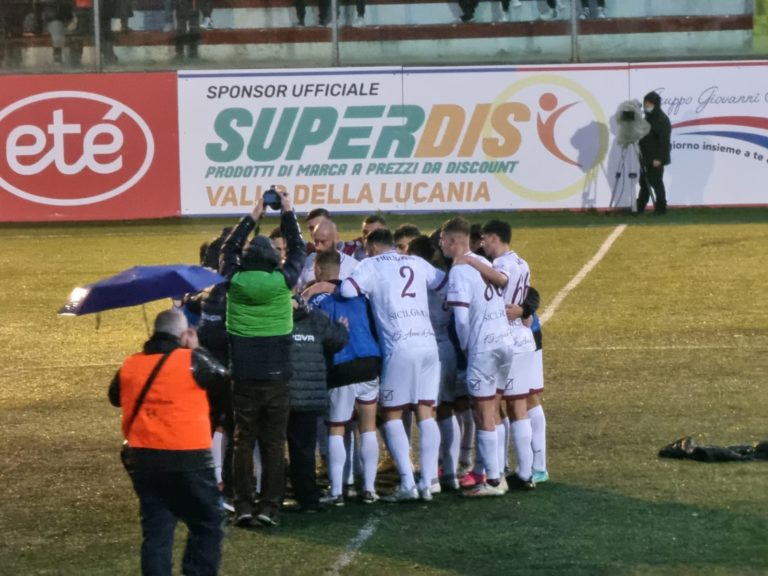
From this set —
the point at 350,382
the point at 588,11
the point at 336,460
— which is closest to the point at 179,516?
the point at 336,460

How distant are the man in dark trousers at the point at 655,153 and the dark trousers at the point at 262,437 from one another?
17.8 metres

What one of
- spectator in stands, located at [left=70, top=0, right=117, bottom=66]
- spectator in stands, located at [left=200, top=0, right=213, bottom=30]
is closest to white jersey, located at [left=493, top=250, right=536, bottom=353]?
spectator in stands, located at [left=70, top=0, right=117, bottom=66]

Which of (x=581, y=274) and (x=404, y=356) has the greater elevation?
(x=404, y=356)

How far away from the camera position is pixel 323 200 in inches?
1084

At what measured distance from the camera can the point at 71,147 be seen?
27.6 m

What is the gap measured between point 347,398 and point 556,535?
1.87 metres

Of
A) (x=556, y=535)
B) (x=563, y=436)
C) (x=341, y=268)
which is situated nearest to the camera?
(x=556, y=535)

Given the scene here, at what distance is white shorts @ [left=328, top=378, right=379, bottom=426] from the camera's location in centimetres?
1073

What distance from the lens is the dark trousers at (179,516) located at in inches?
314

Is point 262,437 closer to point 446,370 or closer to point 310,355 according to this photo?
point 310,355

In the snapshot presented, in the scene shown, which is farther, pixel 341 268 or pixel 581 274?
pixel 581 274

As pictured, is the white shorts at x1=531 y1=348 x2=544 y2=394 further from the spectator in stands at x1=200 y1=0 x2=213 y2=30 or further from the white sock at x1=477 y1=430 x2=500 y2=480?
the spectator in stands at x1=200 y1=0 x2=213 y2=30

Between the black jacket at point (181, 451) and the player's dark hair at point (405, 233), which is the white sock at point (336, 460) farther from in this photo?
the black jacket at point (181, 451)

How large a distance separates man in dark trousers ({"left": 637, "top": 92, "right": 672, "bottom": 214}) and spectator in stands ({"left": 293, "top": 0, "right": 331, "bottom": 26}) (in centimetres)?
637
